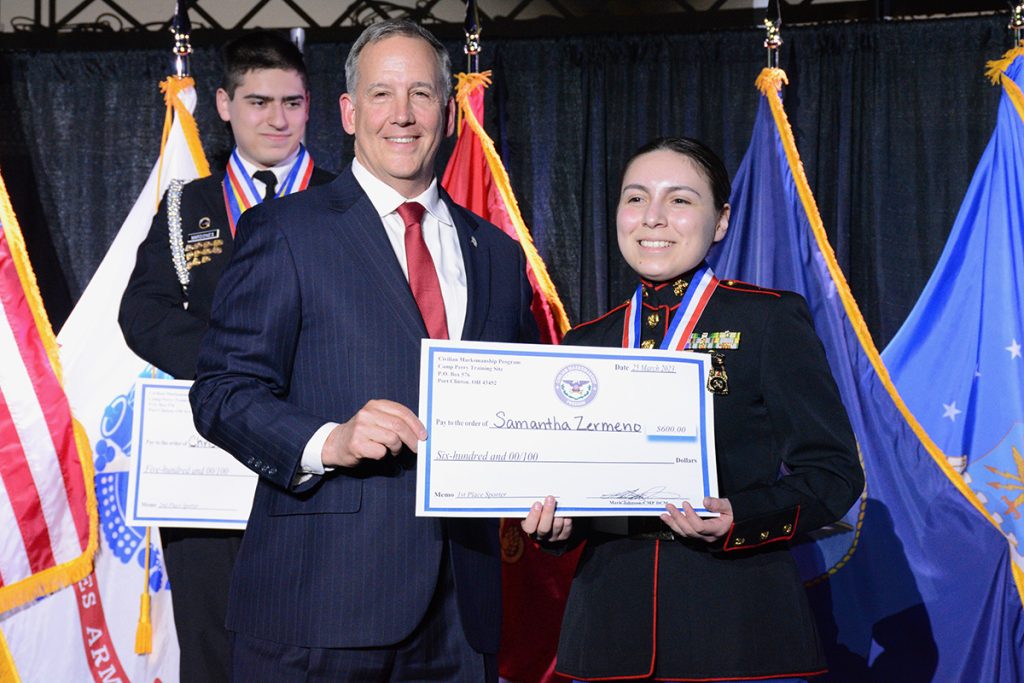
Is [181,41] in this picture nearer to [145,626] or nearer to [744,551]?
[145,626]

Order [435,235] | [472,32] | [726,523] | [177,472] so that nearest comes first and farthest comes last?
[726,523], [435,235], [177,472], [472,32]

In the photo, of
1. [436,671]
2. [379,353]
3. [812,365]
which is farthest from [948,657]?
[379,353]

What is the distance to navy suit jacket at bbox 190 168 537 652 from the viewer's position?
5.53 ft

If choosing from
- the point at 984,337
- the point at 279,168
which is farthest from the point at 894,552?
the point at 279,168

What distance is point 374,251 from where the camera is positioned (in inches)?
70.6

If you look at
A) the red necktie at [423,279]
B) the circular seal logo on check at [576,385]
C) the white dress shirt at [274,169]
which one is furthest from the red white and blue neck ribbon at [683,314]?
the white dress shirt at [274,169]

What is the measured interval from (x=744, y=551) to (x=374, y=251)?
78cm

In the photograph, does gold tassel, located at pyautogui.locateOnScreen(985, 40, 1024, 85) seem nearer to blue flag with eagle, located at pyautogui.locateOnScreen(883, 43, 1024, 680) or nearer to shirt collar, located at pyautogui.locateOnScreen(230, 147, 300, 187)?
blue flag with eagle, located at pyautogui.locateOnScreen(883, 43, 1024, 680)

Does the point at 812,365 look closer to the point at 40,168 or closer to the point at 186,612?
the point at 186,612

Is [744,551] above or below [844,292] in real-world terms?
below

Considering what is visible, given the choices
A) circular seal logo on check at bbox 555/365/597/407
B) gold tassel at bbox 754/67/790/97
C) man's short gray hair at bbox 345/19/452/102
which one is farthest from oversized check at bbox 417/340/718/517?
gold tassel at bbox 754/67/790/97

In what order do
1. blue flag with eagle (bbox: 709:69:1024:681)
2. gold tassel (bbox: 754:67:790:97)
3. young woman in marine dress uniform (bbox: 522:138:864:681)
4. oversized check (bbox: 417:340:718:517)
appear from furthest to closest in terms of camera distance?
gold tassel (bbox: 754:67:790:97)
blue flag with eagle (bbox: 709:69:1024:681)
young woman in marine dress uniform (bbox: 522:138:864:681)
oversized check (bbox: 417:340:718:517)

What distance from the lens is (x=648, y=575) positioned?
1.80 metres

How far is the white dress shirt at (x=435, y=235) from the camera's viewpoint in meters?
1.86
